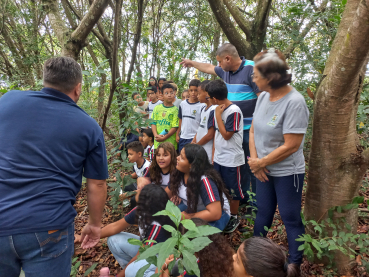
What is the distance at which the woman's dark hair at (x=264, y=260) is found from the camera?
55.7 inches

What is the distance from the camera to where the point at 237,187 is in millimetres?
2836

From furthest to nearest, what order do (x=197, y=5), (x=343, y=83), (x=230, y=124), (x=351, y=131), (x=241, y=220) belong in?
(x=197, y=5) < (x=241, y=220) < (x=230, y=124) < (x=351, y=131) < (x=343, y=83)

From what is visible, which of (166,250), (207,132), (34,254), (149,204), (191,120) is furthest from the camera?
(191,120)

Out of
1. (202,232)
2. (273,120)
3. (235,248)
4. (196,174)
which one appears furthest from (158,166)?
(202,232)

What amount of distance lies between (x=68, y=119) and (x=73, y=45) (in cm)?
144

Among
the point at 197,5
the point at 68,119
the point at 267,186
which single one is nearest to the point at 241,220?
the point at 267,186

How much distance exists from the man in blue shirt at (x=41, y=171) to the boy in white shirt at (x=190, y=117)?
7.61 feet

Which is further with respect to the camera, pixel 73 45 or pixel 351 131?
pixel 73 45

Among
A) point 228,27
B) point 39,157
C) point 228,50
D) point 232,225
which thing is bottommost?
point 232,225

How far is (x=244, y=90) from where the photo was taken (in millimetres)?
3035

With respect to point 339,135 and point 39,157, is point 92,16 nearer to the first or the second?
point 39,157

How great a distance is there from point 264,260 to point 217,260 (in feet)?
1.13

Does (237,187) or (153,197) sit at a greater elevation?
(153,197)

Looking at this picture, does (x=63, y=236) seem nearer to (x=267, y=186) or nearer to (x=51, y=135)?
(x=51, y=135)
